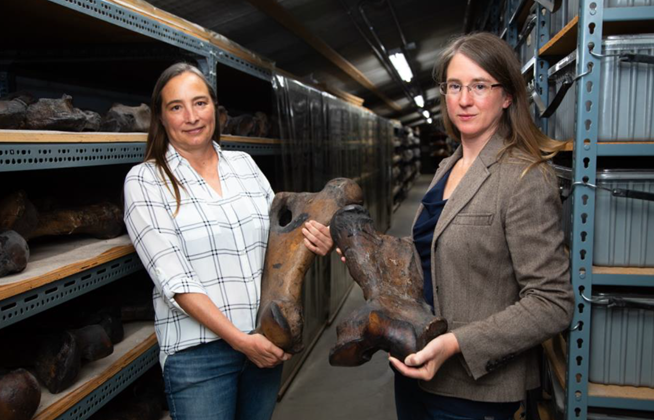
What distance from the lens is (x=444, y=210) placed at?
121cm

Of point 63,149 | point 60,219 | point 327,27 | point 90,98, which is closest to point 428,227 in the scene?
point 63,149

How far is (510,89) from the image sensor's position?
1.19 meters

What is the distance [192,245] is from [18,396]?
0.57 metres

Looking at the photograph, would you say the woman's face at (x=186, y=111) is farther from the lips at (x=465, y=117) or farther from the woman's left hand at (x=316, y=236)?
the lips at (x=465, y=117)

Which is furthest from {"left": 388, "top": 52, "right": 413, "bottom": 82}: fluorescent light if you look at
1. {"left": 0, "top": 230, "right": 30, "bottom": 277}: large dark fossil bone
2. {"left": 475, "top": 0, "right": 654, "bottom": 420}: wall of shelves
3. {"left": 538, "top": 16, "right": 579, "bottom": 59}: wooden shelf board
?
{"left": 0, "top": 230, "right": 30, "bottom": 277}: large dark fossil bone

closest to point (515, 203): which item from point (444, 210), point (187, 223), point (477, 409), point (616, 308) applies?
point (444, 210)

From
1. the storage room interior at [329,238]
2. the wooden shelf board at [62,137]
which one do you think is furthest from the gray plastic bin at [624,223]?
the wooden shelf board at [62,137]

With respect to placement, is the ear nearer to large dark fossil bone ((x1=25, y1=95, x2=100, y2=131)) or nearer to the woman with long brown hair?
the woman with long brown hair

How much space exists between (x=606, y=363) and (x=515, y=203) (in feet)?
2.59

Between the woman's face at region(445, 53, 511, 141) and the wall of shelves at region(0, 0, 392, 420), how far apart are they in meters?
1.03

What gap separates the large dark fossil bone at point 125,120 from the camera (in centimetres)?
177

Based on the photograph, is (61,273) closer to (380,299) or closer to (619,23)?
(380,299)

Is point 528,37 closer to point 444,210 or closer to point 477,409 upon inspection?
point 444,210

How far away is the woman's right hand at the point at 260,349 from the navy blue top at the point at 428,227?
1.46ft
